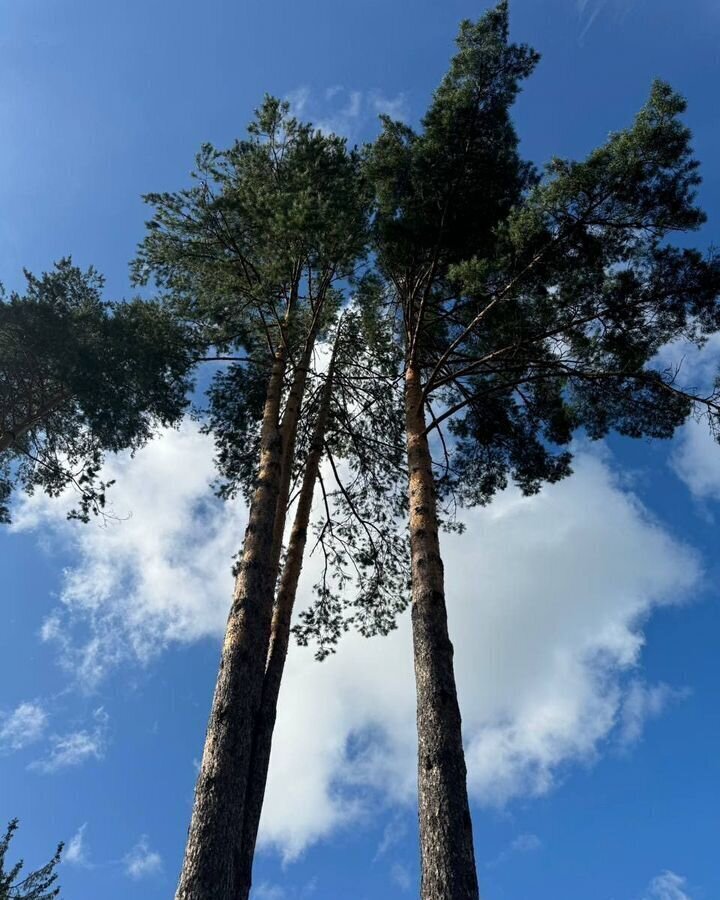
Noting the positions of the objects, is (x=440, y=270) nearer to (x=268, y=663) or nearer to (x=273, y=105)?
(x=273, y=105)

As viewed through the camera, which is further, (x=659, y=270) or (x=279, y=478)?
(x=659, y=270)

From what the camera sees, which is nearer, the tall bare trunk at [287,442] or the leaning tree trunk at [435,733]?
the leaning tree trunk at [435,733]

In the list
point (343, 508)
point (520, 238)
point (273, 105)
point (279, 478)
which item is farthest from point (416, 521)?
point (273, 105)

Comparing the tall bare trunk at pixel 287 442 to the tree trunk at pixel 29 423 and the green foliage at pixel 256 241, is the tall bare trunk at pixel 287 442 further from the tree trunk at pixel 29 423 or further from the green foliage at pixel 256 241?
the tree trunk at pixel 29 423

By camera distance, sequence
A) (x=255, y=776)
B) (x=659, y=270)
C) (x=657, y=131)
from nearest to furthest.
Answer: (x=255, y=776)
(x=657, y=131)
(x=659, y=270)

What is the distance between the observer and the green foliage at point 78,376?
40.4ft

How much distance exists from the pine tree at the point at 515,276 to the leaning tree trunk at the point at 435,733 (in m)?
0.05

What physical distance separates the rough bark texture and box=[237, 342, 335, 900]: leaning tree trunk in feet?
1.07

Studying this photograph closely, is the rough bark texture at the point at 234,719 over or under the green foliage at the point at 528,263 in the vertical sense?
under

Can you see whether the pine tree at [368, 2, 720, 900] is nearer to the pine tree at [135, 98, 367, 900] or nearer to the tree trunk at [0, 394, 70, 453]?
the pine tree at [135, 98, 367, 900]

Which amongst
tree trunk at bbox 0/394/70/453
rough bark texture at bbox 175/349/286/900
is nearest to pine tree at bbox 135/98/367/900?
rough bark texture at bbox 175/349/286/900

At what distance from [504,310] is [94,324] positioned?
7.46 meters

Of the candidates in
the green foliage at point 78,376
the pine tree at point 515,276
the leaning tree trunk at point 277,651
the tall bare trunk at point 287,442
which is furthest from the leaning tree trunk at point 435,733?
the green foliage at point 78,376

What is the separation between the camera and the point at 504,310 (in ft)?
35.3
